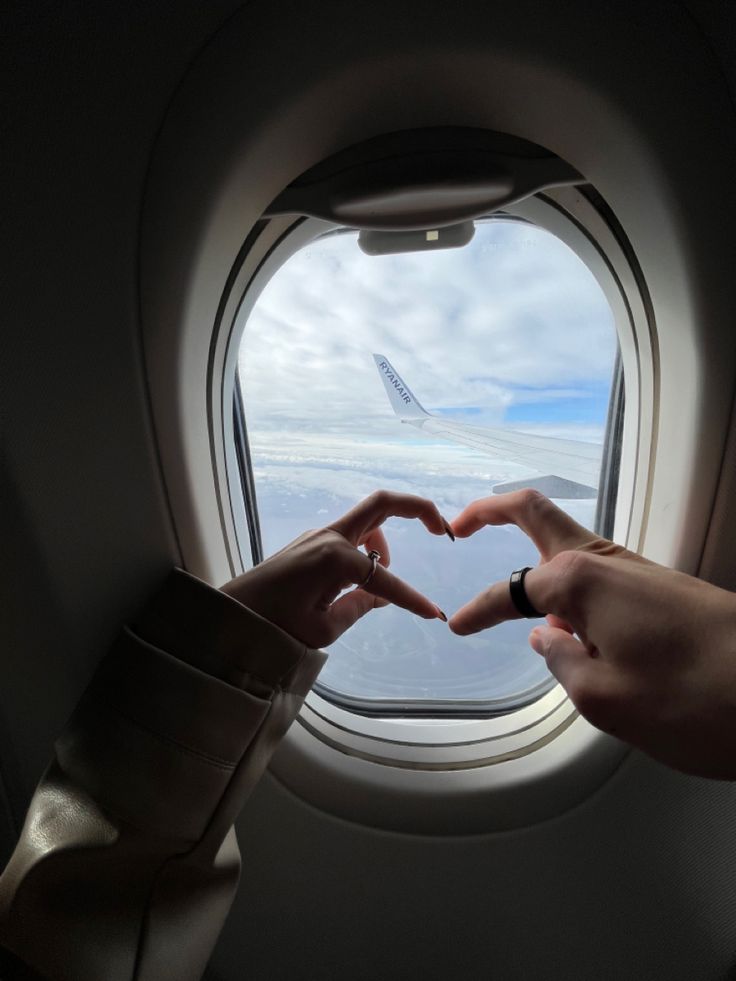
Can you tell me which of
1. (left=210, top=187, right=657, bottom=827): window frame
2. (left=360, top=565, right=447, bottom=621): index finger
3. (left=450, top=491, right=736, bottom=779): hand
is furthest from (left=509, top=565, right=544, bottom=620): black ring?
(left=210, top=187, right=657, bottom=827): window frame

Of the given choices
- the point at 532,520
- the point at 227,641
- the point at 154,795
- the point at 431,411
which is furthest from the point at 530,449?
the point at 154,795

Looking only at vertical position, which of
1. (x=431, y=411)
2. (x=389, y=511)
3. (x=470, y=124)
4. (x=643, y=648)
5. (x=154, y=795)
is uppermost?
(x=470, y=124)

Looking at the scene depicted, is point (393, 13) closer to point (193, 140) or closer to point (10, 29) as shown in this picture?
point (193, 140)

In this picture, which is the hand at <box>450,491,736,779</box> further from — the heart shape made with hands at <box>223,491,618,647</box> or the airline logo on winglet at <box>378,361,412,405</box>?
the airline logo on winglet at <box>378,361,412,405</box>

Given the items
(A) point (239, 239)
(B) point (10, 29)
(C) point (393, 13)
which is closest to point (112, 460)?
(A) point (239, 239)

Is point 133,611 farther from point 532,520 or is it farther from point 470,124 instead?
point 470,124

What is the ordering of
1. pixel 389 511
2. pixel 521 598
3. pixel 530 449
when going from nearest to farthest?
pixel 521 598
pixel 389 511
pixel 530 449

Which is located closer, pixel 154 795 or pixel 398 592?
pixel 154 795
